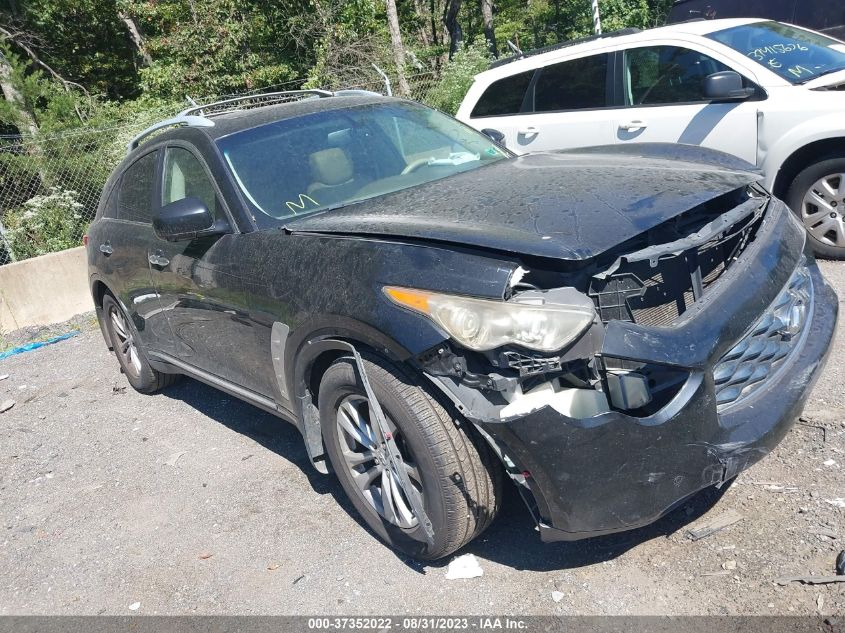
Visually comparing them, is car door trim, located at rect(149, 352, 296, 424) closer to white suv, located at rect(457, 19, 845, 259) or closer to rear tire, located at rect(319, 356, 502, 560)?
rear tire, located at rect(319, 356, 502, 560)

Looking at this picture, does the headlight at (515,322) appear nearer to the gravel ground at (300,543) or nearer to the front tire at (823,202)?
the gravel ground at (300,543)

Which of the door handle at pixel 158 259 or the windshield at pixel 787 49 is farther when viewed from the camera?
the windshield at pixel 787 49

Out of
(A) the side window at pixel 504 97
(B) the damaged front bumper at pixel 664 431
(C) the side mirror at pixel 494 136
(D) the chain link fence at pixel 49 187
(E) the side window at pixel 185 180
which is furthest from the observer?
(D) the chain link fence at pixel 49 187

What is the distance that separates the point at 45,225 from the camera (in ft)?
31.4

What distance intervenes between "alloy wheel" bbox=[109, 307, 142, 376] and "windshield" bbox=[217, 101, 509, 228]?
2129mm

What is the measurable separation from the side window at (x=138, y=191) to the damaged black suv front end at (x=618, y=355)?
2.24m

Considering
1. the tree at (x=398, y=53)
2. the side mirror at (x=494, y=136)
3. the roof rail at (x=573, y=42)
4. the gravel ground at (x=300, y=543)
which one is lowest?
the gravel ground at (x=300, y=543)

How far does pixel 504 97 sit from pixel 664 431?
558 centimetres

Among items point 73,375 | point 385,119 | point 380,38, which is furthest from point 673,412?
point 380,38

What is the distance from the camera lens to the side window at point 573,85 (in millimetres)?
6742

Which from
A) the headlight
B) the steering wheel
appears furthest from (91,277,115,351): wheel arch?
the headlight

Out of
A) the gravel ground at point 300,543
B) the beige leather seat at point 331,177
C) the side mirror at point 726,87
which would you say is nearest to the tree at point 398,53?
the side mirror at point 726,87

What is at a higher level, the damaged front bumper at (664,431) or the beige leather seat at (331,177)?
the beige leather seat at (331,177)

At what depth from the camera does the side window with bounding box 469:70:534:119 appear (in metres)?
7.27
